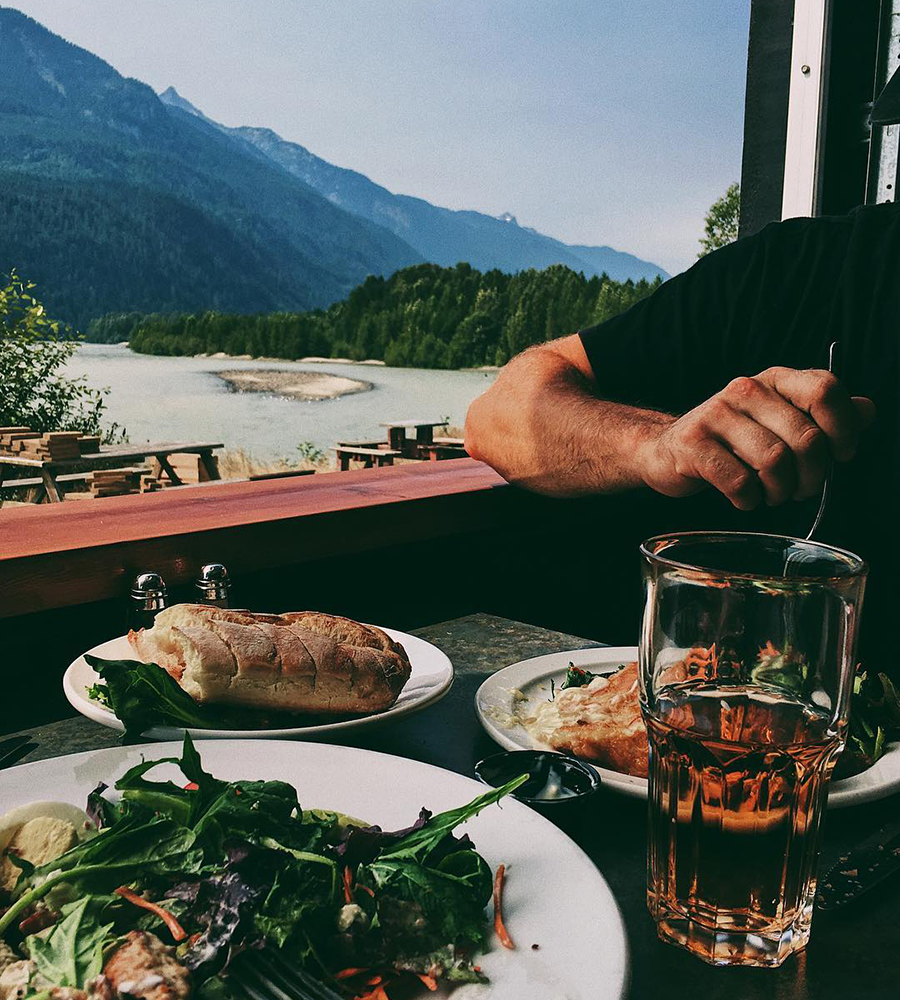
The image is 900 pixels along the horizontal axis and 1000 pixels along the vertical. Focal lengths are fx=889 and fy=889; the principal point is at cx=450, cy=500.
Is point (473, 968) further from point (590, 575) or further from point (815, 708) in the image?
point (590, 575)

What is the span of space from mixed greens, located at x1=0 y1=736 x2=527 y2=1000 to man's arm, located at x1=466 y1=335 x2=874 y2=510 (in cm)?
77

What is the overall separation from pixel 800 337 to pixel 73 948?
1921 millimetres

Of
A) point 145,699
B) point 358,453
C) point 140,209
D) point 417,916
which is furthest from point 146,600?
point 140,209

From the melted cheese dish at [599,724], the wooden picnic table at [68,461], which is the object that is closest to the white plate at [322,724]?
the melted cheese dish at [599,724]

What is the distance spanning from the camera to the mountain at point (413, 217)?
852 inches

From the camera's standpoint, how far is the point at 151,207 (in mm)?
17984

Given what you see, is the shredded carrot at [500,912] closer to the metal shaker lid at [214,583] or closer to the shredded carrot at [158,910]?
the shredded carrot at [158,910]

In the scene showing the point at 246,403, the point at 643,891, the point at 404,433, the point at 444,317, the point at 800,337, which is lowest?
the point at 404,433

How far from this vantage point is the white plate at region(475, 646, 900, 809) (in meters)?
0.77

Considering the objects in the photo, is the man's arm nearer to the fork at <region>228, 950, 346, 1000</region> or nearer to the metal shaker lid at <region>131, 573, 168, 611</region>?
the metal shaker lid at <region>131, 573, 168, 611</region>

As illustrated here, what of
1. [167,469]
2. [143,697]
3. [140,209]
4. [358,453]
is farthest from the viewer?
[140,209]

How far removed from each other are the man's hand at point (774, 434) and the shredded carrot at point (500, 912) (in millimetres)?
770

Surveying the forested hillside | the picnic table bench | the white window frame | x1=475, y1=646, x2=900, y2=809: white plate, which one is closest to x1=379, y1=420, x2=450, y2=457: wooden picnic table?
the picnic table bench

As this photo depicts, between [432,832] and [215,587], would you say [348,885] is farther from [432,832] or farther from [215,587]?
[215,587]
